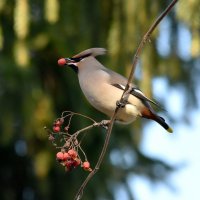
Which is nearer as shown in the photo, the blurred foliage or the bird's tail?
the bird's tail

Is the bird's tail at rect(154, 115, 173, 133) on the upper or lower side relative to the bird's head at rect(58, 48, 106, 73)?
lower

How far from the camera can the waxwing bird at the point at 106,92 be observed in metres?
3.47

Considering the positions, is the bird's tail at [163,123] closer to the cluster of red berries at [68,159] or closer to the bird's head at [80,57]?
the bird's head at [80,57]

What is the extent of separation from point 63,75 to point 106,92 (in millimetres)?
2390

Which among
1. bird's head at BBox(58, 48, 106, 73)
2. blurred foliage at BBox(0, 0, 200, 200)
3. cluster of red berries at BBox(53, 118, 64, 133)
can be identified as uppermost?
cluster of red berries at BBox(53, 118, 64, 133)

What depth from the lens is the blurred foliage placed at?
418 cm

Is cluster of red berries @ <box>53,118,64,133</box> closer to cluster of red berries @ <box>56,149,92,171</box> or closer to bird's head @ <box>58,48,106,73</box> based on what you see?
cluster of red berries @ <box>56,149,92,171</box>

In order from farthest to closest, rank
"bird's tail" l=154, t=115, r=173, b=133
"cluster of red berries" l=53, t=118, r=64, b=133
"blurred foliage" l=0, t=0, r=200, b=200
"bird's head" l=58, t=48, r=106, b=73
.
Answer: "blurred foliage" l=0, t=0, r=200, b=200
"bird's head" l=58, t=48, r=106, b=73
"bird's tail" l=154, t=115, r=173, b=133
"cluster of red berries" l=53, t=118, r=64, b=133

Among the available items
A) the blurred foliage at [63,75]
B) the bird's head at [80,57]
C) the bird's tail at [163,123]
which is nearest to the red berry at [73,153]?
the bird's tail at [163,123]

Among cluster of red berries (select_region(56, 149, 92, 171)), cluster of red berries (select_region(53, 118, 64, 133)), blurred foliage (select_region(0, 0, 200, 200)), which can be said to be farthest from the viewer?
blurred foliage (select_region(0, 0, 200, 200))

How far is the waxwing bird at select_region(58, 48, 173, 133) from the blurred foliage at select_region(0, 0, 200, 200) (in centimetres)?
41

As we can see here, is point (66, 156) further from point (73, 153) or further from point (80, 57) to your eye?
point (80, 57)

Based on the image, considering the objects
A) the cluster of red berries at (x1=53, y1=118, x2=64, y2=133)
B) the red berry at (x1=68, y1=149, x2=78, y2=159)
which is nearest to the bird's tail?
the cluster of red berries at (x1=53, y1=118, x2=64, y2=133)

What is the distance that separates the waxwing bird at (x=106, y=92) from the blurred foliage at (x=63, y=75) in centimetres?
41
